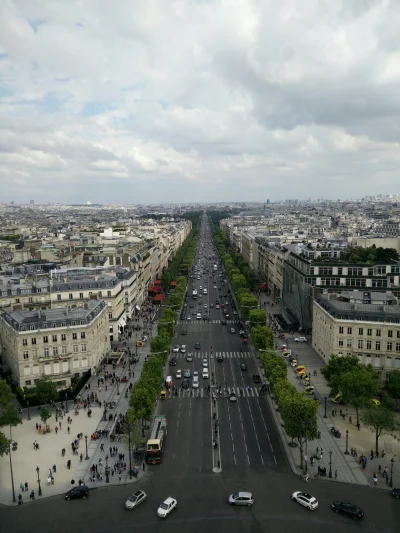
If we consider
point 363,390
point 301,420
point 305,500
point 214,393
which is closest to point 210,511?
point 305,500

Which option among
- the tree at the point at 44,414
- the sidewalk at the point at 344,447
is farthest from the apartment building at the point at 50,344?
the sidewalk at the point at 344,447

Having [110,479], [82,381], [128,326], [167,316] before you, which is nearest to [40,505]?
[110,479]

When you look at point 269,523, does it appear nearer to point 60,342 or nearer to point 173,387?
point 173,387

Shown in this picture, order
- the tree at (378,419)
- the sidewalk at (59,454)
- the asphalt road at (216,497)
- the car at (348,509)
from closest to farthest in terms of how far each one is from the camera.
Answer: the asphalt road at (216,497), the car at (348,509), the sidewalk at (59,454), the tree at (378,419)

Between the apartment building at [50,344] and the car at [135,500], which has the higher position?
the apartment building at [50,344]

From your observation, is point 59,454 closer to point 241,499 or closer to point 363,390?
point 241,499

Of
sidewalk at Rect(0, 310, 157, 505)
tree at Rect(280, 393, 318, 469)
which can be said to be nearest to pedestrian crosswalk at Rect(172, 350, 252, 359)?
sidewalk at Rect(0, 310, 157, 505)

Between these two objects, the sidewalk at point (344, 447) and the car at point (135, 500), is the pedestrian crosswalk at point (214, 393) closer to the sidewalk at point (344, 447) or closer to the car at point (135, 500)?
the sidewalk at point (344, 447)
